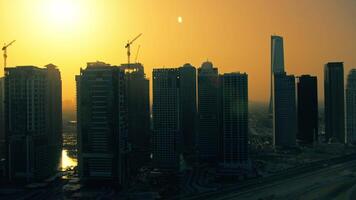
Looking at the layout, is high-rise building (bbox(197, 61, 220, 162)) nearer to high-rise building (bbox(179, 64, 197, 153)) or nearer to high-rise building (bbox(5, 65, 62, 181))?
high-rise building (bbox(179, 64, 197, 153))

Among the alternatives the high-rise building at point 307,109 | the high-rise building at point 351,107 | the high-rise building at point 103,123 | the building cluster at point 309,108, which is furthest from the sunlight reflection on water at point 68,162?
the high-rise building at point 351,107

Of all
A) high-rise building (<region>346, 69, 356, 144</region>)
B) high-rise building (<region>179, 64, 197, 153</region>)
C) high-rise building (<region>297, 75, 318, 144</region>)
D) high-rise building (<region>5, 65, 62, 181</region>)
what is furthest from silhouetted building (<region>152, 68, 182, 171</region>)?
high-rise building (<region>346, 69, 356, 144</region>)

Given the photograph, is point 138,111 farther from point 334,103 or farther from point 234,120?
point 334,103

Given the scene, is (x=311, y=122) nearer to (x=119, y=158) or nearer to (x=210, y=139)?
(x=210, y=139)

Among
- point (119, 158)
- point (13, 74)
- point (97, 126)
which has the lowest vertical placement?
point (119, 158)

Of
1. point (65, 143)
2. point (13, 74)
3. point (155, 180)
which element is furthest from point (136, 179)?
point (65, 143)

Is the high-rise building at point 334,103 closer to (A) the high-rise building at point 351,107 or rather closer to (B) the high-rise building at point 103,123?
(A) the high-rise building at point 351,107
